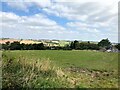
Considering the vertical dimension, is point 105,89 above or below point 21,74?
below

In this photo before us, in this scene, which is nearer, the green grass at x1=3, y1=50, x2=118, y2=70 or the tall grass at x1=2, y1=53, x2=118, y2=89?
the tall grass at x1=2, y1=53, x2=118, y2=89

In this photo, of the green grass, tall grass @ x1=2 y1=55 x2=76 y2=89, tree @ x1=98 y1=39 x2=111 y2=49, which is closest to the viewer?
tall grass @ x1=2 y1=55 x2=76 y2=89

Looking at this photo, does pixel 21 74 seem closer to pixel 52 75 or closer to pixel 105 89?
pixel 52 75

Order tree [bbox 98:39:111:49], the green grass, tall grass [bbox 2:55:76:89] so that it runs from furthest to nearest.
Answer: tree [bbox 98:39:111:49], the green grass, tall grass [bbox 2:55:76:89]

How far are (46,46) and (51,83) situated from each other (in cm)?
1612

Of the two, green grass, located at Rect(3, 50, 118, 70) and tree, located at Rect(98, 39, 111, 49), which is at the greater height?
tree, located at Rect(98, 39, 111, 49)

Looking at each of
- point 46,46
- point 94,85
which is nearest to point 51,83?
point 94,85

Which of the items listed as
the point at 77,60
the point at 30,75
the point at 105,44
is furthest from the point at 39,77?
the point at 105,44

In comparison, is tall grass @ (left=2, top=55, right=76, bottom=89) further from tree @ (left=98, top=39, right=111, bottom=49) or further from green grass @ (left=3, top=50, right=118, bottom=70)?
tree @ (left=98, top=39, right=111, bottom=49)

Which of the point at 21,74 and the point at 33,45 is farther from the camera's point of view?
the point at 33,45

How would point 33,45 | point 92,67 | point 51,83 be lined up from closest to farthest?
point 51,83 < point 92,67 < point 33,45

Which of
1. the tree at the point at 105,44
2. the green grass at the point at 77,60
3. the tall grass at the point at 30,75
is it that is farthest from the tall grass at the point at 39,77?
the tree at the point at 105,44

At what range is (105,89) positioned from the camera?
34.6 feet

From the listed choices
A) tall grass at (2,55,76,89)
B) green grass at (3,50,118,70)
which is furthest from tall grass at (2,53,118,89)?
green grass at (3,50,118,70)
